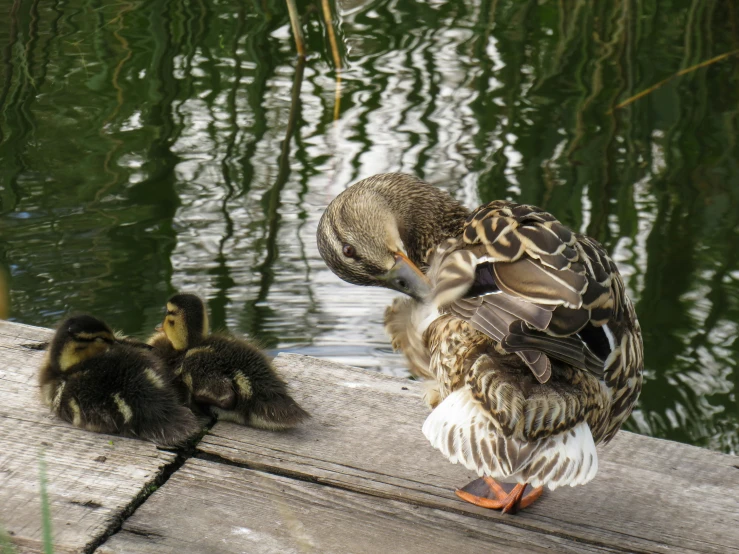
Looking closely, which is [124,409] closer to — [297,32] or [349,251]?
[349,251]

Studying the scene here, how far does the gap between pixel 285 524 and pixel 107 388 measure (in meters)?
0.68

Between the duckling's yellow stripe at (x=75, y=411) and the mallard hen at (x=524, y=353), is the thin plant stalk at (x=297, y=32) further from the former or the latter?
the mallard hen at (x=524, y=353)

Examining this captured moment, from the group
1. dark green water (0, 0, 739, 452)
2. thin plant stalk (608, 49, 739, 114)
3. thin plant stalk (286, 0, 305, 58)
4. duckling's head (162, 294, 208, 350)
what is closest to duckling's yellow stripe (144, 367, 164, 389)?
duckling's head (162, 294, 208, 350)

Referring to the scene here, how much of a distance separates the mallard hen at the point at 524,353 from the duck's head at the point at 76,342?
2.89 ft

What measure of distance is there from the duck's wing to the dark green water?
5.76 feet

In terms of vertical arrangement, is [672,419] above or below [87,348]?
below

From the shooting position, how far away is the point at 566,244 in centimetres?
234

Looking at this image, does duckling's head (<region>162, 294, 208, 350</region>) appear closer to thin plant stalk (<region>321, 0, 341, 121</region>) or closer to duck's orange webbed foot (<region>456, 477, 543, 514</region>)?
duck's orange webbed foot (<region>456, 477, 543, 514</region>)

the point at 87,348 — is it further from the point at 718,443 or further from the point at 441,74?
the point at 441,74

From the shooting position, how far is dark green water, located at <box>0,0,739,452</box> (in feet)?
14.9

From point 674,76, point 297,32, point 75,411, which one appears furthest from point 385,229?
point 674,76

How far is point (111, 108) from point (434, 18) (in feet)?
8.20

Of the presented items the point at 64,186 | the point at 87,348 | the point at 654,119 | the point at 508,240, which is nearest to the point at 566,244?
the point at 508,240

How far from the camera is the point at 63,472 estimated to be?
251 cm
